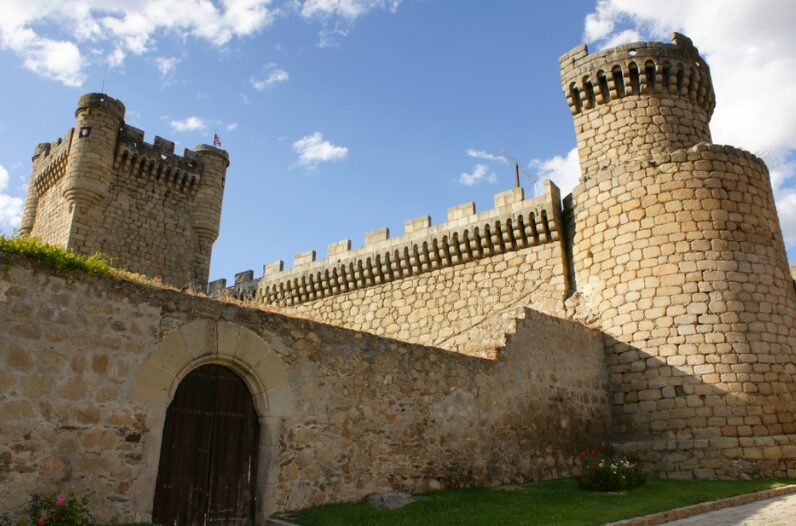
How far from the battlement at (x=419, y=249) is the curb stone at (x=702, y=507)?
710cm

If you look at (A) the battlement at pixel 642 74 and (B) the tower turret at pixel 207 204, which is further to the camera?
(B) the tower turret at pixel 207 204

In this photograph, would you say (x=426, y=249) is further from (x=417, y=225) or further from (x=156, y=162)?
(x=156, y=162)

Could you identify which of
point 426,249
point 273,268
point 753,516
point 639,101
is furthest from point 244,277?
point 753,516

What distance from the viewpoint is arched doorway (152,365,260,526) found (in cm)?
646

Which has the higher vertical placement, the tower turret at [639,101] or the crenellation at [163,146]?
the crenellation at [163,146]

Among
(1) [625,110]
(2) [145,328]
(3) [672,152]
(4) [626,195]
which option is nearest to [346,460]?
(2) [145,328]

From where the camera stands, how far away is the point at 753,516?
738 centimetres

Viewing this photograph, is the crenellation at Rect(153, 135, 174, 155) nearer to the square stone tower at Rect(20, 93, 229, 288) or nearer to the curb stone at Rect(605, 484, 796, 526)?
the square stone tower at Rect(20, 93, 229, 288)

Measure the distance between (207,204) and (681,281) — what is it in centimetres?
1573

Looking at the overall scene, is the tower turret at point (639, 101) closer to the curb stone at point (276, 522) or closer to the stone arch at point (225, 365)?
the stone arch at point (225, 365)

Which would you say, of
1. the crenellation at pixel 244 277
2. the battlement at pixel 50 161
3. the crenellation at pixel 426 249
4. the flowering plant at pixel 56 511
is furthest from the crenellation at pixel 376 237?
the flowering plant at pixel 56 511

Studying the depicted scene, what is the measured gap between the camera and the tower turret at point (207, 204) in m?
21.4

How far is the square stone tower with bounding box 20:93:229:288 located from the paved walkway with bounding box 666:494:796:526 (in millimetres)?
16344

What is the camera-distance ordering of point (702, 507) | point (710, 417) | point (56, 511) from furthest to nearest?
point (710, 417)
point (702, 507)
point (56, 511)
